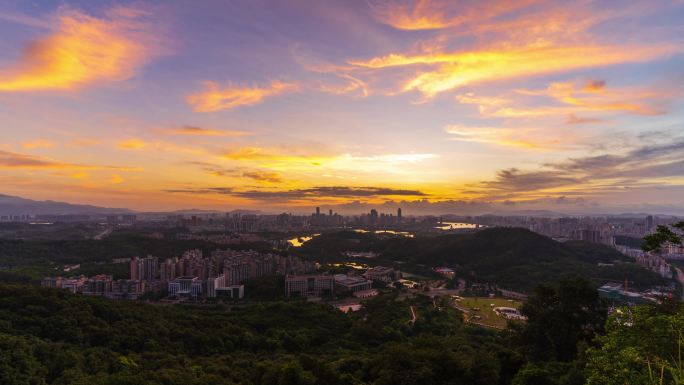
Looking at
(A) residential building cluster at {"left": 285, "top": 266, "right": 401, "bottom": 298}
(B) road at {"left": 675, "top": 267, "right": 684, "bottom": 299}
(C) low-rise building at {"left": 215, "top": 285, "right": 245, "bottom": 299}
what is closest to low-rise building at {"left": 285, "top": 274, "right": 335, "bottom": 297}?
(A) residential building cluster at {"left": 285, "top": 266, "right": 401, "bottom": 298}

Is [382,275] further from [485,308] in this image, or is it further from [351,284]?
[485,308]

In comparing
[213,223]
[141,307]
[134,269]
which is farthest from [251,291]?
[213,223]

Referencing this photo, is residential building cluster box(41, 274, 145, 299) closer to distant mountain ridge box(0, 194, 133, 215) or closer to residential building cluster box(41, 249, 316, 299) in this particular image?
residential building cluster box(41, 249, 316, 299)

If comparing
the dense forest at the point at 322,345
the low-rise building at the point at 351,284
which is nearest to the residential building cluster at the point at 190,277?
the low-rise building at the point at 351,284

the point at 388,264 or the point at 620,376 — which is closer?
the point at 620,376

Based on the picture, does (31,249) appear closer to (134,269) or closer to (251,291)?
(134,269)

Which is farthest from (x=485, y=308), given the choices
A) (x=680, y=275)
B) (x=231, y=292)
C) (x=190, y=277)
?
(x=680, y=275)

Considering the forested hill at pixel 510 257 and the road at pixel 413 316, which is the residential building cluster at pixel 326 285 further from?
the forested hill at pixel 510 257
